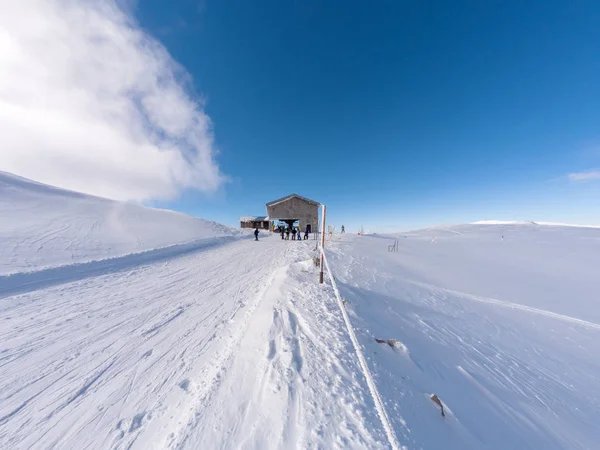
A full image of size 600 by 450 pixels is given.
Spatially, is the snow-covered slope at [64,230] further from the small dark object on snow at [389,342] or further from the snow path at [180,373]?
the small dark object on snow at [389,342]

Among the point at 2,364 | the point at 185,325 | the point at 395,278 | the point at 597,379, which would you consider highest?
the point at 395,278

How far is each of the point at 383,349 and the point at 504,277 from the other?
41.8 feet

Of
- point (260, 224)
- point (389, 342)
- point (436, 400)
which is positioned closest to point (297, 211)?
point (260, 224)

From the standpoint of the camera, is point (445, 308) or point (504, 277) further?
point (504, 277)

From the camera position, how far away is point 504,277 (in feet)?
36.4

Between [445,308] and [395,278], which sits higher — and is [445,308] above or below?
below

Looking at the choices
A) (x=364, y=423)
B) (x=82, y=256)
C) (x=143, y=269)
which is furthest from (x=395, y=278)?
(x=82, y=256)

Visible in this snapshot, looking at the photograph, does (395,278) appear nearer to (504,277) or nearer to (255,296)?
(255,296)

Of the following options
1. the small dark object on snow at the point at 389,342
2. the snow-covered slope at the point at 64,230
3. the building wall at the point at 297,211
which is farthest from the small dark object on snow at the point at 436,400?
the building wall at the point at 297,211

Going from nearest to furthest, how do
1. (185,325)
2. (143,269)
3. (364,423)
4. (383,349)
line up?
(364,423)
(383,349)
(185,325)
(143,269)

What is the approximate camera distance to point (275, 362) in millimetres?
2670

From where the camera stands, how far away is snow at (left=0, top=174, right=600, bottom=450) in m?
2.04

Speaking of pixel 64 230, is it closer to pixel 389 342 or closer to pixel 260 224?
pixel 389 342

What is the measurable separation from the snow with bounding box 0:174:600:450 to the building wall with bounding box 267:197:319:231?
60.4 ft
